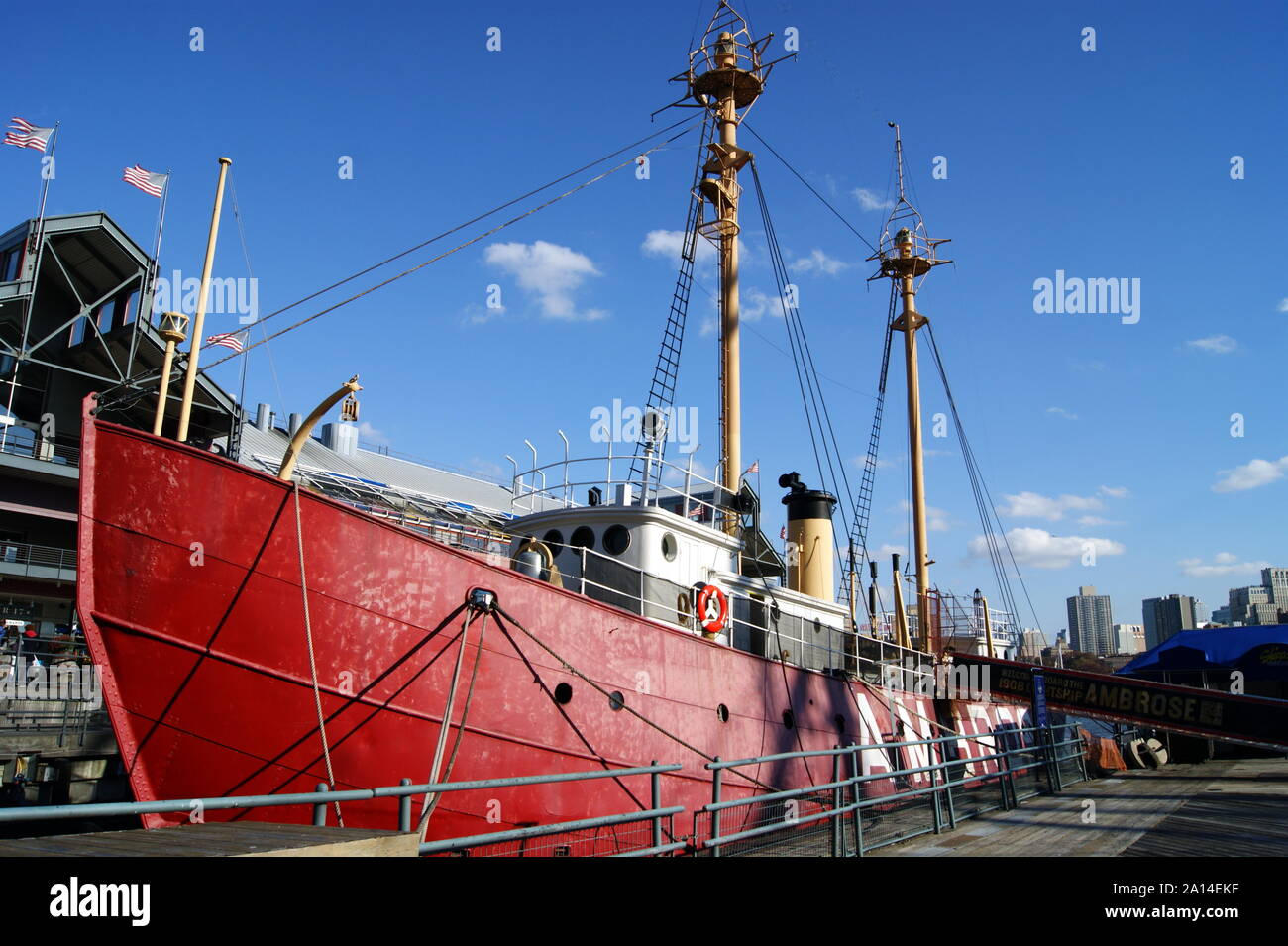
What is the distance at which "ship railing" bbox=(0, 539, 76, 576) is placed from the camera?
26.7 metres

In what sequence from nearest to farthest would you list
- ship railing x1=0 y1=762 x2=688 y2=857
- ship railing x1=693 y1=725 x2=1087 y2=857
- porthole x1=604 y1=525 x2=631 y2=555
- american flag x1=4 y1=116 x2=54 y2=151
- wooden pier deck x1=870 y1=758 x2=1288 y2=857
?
ship railing x1=0 y1=762 x2=688 y2=857 < ship railing x1=693 y1=725 x2=1087 y2=857 < wooden pier deck x1=870 y1=758 x2=1288 y2=857 < porthole x1=604 y1=525 x2=631 y2=555 < american flag x1=4 y1=116 x2=54 y2=151

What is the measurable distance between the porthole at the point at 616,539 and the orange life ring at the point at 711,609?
1.43 m

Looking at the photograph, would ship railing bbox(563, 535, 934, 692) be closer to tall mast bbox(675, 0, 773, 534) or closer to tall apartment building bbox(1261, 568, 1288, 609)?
tall mast bbox(675, 0, 773, 534)

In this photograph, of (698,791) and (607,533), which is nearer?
(698,791)

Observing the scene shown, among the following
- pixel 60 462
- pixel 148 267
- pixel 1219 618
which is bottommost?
pixel 1219 618

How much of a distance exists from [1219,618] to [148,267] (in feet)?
669

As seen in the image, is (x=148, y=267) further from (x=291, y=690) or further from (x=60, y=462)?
(x=291, y=690)

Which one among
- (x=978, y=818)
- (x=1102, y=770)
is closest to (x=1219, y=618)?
(x=1102, y=770)

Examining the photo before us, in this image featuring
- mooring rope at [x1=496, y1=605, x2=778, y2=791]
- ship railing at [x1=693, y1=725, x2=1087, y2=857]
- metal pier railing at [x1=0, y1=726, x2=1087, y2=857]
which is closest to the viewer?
metal pier railing at [x1=0, y1=726, x2=1087, y2=857]

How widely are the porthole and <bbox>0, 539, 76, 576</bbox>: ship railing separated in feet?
70.3

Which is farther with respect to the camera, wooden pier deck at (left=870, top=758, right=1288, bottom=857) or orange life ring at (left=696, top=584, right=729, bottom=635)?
orange life ring at (left=696, top=584, right=729, bottom=635)

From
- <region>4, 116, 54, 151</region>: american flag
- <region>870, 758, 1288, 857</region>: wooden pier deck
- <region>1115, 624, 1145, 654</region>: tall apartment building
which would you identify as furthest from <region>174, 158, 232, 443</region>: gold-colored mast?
<region>1115, 624, 1145, 654</region>: tall apartment building

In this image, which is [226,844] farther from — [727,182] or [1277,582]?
[1277,582]
